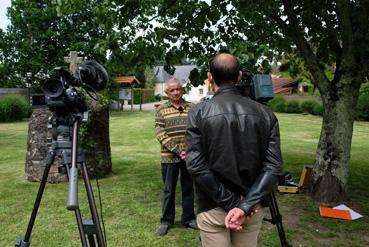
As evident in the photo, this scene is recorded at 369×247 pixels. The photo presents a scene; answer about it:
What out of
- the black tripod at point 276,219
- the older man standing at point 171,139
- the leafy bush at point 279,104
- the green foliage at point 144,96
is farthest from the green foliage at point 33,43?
the black tripod at point 276,219

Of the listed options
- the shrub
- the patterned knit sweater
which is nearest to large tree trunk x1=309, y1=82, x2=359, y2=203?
the patterned knit sweater

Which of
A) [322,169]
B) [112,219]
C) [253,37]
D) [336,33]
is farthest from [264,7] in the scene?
[112,219]

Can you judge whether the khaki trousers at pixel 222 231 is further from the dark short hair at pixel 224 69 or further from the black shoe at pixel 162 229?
the black shoe at pixel 162 229

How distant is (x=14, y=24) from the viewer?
29703mm

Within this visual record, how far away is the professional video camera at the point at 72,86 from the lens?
2967 millimetres

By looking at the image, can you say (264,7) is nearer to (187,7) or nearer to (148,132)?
(187,7)

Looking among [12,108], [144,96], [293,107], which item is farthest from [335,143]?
[144,96]

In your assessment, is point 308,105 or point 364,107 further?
point 308,105

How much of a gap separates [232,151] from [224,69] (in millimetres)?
561

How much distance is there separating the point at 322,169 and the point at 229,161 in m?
4.17

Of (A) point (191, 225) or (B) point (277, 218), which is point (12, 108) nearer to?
(A) point (191, 225)

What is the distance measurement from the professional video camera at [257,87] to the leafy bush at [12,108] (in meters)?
21.7

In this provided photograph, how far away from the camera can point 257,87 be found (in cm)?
372

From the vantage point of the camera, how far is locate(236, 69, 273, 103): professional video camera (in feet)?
12.2
